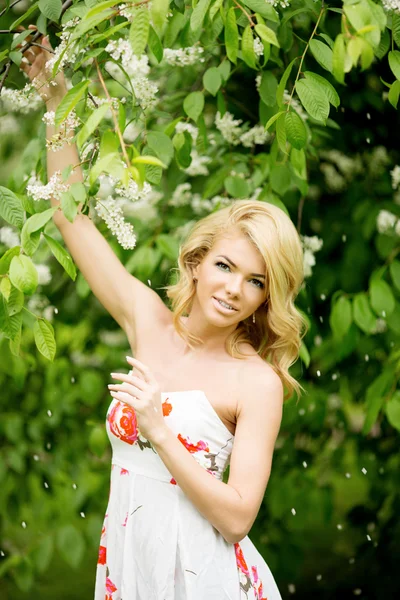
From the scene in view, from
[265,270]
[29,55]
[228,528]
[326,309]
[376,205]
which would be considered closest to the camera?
[228,528]

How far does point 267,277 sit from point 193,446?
40cm

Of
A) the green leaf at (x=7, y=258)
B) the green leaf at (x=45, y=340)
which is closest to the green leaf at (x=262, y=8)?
the green leaf at (x=7, y=258)

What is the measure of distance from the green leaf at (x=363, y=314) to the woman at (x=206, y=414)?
0.56m

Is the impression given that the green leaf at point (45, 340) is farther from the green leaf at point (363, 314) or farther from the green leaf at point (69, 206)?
the green leaf at point (363, 314)

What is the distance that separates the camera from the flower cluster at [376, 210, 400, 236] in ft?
9.34

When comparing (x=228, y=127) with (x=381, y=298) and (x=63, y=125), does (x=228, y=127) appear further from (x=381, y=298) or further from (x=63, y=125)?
(x=63, y=125)

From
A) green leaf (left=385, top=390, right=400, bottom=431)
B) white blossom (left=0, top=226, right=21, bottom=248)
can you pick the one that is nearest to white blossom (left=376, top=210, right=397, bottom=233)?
green leaf (left=385, top=390, right=400, bottom=431)

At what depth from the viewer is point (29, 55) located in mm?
1985

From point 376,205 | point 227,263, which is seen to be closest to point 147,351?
point 227,263

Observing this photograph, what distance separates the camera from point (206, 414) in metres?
1.79

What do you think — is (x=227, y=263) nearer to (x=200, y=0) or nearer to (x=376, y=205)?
(x=200, y=0)

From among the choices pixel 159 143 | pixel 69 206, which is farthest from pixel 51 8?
pixel 69 206

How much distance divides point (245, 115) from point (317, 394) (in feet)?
3.48

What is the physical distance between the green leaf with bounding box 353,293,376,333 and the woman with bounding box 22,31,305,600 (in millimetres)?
557
